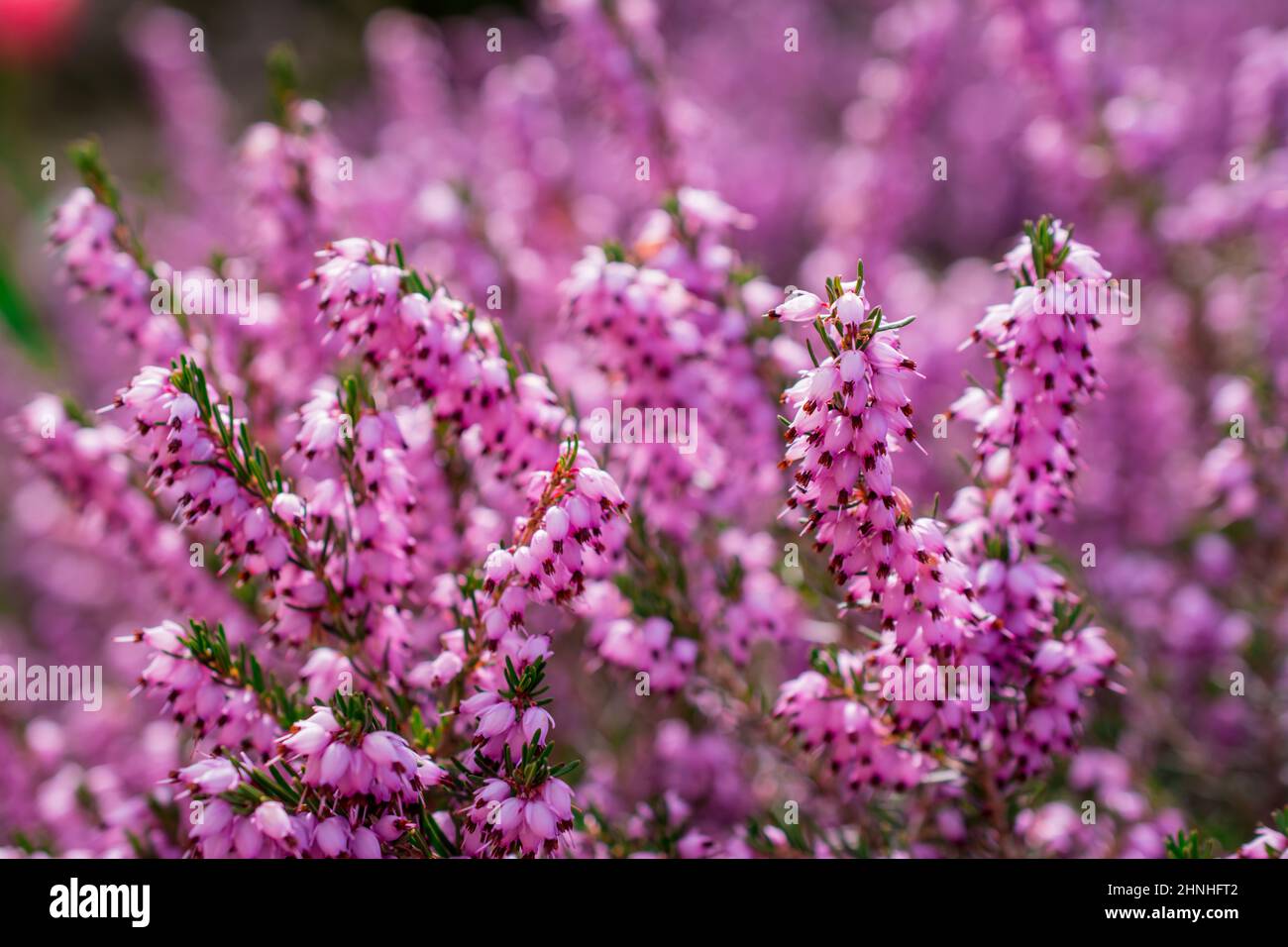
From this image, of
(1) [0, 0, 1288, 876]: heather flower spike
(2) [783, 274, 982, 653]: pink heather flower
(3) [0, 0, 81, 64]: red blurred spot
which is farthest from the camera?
(3) [0, 0, 81, 64]: red blurred spot

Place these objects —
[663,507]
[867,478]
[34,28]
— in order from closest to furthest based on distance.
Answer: [867,478], [663,507], [34,28]

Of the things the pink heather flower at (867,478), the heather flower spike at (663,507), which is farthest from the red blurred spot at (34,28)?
the pink heather flower at (867,478)

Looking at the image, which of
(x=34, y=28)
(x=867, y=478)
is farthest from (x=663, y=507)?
(x=34, y=28)

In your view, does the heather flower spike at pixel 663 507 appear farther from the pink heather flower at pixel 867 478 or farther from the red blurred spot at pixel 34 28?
the red blurred spot at pixel 34 28

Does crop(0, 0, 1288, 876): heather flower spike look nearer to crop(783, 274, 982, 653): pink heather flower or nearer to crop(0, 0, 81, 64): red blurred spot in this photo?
crop(783, 274, 982, 653): pink heather flower

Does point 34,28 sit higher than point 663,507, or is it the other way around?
point 34,28

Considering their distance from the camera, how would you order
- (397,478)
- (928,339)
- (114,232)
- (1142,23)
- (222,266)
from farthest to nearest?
1. (1142,23)
2. (928,339)
3. (222,266)
4. (114,232)
5. (397,478)

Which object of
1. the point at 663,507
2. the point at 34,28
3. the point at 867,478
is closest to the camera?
the point at 867,478

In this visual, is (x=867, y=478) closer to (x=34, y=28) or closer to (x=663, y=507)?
(x=663, y=507)

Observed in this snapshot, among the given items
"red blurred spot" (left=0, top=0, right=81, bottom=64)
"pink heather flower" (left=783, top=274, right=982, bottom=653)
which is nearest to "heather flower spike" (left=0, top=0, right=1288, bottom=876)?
"pink heather flower" (left=783, top=274, right=982, bottom=653)

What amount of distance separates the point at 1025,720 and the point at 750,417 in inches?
50.9
